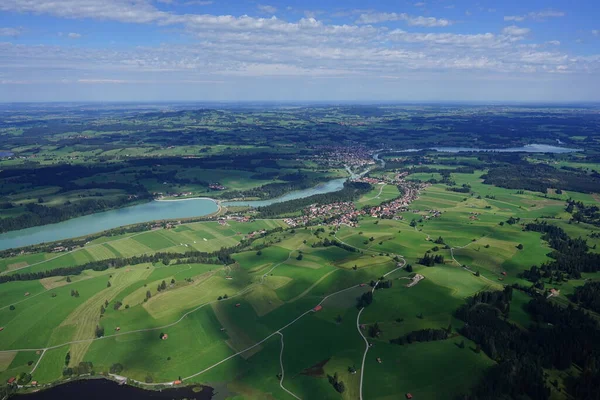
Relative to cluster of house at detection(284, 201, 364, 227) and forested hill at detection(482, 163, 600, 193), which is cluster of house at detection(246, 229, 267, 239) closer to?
cluster of house at detection(284, 201, 364, 227)

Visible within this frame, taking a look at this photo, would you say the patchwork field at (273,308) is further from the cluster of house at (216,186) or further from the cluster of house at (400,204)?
the cluster of house at (216,186)

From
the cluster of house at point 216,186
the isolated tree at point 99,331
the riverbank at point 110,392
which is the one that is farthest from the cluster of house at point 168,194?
the riverbank at point 110,392

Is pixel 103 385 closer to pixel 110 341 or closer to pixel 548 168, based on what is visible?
pixel 110 341

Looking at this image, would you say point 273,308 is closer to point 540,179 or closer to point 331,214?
point 331,214

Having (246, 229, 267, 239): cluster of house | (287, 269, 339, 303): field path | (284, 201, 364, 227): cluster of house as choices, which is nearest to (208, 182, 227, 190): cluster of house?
(284, 201, 364, 227): cluster of house

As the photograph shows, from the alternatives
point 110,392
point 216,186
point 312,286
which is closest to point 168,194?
point 216,186

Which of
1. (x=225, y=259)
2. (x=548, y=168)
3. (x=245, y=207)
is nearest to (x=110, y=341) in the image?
(x=225, y=259)
